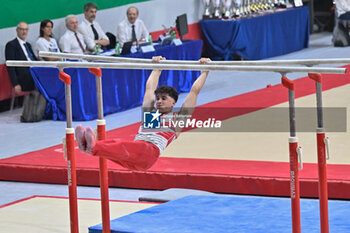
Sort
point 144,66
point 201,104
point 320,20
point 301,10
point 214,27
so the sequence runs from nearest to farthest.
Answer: point 144,66
point 201,104
point 214,27
point 301,10
point 320,20

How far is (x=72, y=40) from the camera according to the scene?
10.3 metres

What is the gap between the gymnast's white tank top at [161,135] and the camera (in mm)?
5195

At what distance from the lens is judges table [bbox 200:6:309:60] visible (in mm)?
13500

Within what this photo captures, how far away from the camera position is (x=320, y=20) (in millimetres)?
Answer: 18109

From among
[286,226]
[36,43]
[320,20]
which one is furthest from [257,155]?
[320,20]

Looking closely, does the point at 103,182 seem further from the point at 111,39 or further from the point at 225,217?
the point at 111,39

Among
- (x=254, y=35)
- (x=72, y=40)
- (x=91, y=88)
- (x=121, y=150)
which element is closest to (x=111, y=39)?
(x=72, y=40)

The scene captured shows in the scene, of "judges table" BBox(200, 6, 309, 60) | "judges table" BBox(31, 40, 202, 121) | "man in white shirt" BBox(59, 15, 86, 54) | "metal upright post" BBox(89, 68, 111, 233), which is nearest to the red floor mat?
"metal upright post" BBox(89, 68, 111, 233)

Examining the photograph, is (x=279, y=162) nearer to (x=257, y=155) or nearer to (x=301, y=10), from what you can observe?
(x=257, y=155)

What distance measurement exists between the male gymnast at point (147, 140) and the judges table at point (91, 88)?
3894mm

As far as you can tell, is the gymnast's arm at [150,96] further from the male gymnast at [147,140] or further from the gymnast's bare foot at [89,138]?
the gymnast's bare foot at [89,138]

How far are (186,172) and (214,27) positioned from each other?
756cm

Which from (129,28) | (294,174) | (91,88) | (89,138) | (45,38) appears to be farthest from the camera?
(129,28)

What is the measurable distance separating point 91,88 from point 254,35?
198 inches
